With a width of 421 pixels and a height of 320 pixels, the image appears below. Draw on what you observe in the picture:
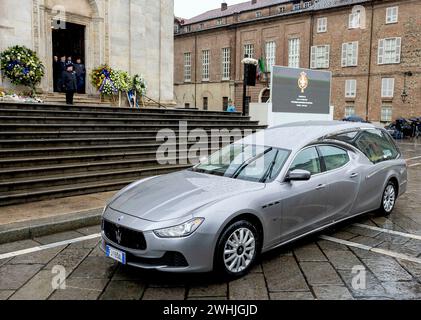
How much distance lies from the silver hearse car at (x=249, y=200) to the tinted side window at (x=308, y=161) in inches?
0.6

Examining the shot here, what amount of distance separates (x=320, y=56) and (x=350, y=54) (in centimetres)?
330

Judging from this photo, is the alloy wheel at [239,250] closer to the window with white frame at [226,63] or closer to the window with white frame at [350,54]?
the window with white frame at [350,54]

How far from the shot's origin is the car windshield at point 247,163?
5125 millimetres

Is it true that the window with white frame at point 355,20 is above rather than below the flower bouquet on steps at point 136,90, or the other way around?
above

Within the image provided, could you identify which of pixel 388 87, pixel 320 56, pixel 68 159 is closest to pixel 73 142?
pixel 68 159

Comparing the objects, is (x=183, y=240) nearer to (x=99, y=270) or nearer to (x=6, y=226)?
(x=99, y=270)

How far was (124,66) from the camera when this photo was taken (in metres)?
17.7

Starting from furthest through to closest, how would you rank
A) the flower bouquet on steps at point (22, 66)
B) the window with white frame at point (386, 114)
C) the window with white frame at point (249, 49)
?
the window with white frame at point (249, 49) < the window with white frame at point (386, 114) < the flower bouquet on steps at point (22, 66)

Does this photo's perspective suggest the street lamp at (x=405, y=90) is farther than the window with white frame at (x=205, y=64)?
No

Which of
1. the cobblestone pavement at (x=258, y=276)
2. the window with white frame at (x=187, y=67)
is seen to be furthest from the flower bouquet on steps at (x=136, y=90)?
the window with white frame at (x=187, y=67)

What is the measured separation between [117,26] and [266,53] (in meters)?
31.7

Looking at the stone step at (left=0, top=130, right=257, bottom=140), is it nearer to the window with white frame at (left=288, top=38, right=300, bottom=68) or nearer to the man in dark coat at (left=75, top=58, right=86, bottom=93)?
the man in dark coat at (left=75, top=58, right=86, bottom=93)

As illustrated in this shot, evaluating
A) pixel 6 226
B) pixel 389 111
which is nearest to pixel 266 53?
pixel 389 111

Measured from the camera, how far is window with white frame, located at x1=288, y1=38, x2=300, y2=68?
143ft
